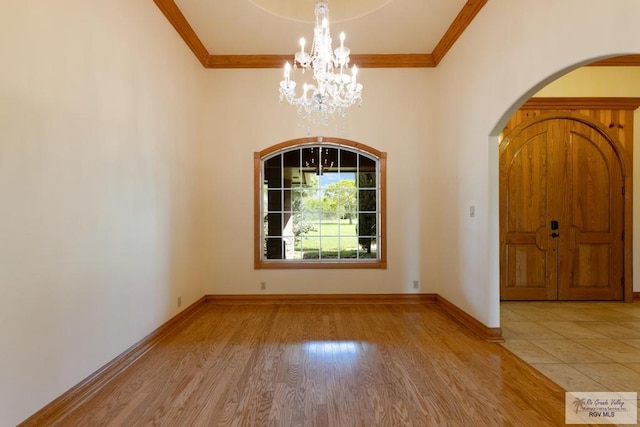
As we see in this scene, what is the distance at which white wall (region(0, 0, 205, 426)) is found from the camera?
68.3 inches

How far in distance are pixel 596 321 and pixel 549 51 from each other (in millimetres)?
3213

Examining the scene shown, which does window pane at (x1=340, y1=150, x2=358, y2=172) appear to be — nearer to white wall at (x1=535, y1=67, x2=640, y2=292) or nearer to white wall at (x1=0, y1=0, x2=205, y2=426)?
white wall at (x1=0, y1=0, x2=205, y2=426)

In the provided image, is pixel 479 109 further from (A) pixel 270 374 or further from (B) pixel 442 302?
(A) pixel 270 374

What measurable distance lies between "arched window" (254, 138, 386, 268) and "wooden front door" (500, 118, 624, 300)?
78.6 inches

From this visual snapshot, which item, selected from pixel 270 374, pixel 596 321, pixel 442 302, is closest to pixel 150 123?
pixel 270 374

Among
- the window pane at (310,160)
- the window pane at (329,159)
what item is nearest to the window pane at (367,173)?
the window pane at (329,159)

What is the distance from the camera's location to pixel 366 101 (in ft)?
15.0

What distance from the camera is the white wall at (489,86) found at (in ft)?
6.64

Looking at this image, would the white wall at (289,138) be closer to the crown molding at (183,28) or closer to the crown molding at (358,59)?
the crown molding at (358,59)

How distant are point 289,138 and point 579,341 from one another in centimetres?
412

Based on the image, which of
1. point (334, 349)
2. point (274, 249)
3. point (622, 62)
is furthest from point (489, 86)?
point (274, 249)

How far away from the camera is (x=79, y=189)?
2184 millimetres

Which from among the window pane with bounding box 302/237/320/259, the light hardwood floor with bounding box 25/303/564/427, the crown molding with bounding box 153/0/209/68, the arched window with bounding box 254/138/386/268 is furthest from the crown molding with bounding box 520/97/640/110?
the crown molding with bounding box 153/0/209/68

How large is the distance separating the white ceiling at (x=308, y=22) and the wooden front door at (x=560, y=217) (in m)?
2.03
